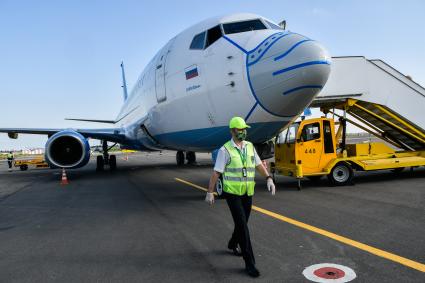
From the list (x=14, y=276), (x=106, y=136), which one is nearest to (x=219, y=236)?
(x=14, y=276)

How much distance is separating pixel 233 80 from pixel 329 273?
3445 millimetres

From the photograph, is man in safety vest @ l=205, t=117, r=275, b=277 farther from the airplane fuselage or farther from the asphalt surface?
the airplane fuselage

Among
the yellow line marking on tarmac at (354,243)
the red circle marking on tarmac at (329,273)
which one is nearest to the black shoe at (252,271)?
the red circle marking on tarmac at (329,273)

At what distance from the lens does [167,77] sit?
26.0ft

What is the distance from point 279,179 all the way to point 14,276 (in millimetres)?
9119

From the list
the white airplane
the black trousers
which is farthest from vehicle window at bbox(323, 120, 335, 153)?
the black trousers

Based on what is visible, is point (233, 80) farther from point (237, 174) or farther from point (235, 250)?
point (235, 250)

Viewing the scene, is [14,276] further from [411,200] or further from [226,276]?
[411,200]

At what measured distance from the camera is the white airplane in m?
5.46

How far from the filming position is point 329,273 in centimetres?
356

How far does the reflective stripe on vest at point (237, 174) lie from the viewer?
4016 mm

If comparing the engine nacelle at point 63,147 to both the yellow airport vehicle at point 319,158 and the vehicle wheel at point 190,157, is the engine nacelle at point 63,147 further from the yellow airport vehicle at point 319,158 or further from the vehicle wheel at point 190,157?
the vehicle wheel at point 190,157

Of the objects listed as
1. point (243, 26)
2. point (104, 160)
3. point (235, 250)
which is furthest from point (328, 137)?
point (104, 160)

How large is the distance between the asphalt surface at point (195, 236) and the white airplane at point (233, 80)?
1.56m
